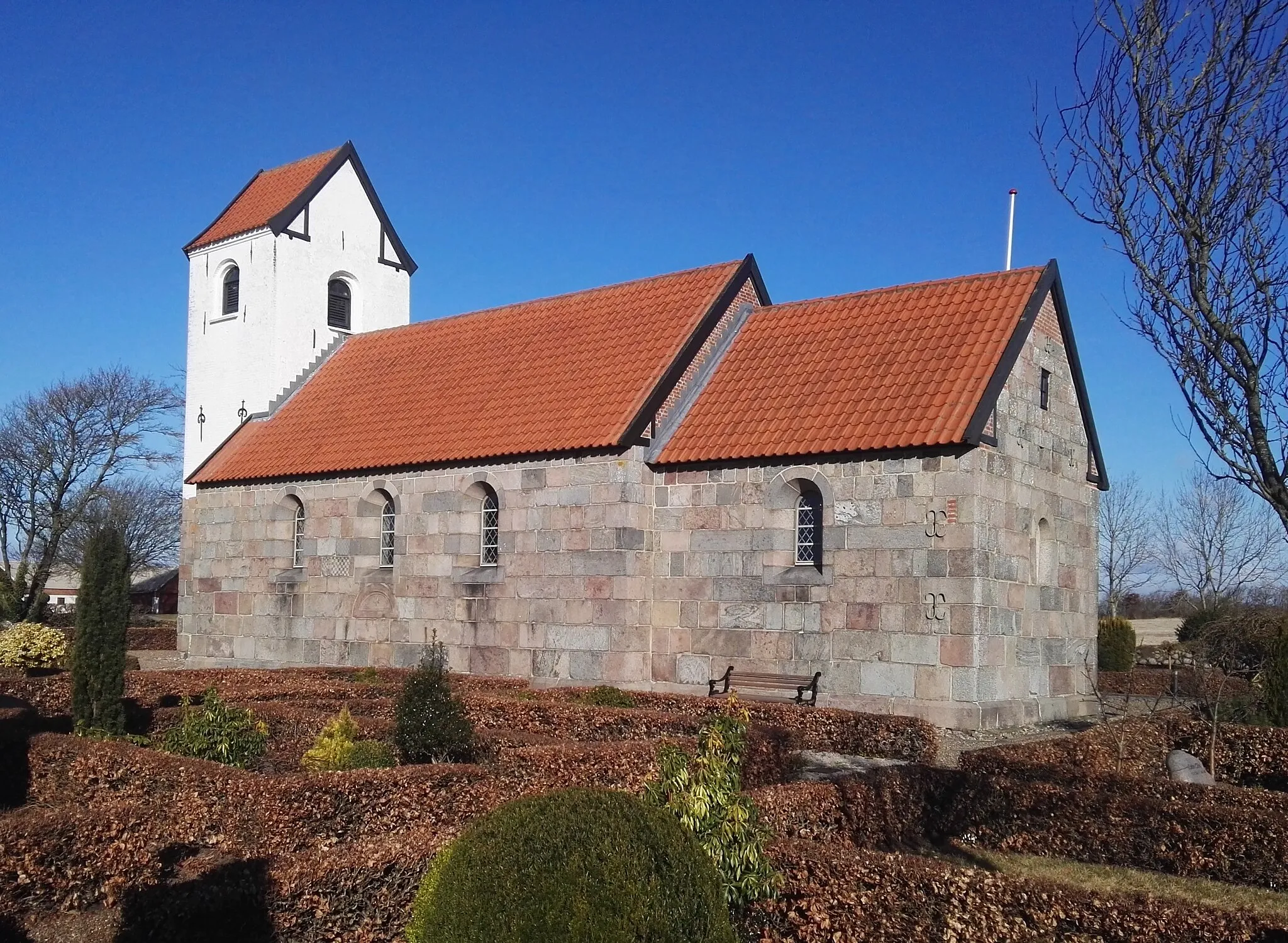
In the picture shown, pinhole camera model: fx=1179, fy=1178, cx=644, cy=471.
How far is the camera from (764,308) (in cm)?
1872

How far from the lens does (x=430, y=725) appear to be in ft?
Result: 31.3

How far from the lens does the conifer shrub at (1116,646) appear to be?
2447 cm

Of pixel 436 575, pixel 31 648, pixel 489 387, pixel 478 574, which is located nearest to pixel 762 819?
pixel 478 574

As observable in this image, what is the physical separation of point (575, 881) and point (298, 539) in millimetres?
17426

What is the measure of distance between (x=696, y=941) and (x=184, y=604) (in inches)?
778

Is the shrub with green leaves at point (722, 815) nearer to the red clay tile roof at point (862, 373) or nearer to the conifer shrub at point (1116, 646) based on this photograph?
the red clay tile roof at point (862, 373)

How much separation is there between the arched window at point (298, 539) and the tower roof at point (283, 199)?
6.22m

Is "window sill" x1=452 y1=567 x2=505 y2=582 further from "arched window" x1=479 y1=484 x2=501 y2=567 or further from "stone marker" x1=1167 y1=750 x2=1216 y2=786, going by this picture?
"stone marker" x1=1167 y1=750 x2=1216 y2=786

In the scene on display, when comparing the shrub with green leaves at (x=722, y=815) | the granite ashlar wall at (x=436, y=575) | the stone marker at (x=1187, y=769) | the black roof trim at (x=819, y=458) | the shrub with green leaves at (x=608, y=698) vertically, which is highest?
the black roof trim at (x=819, y=458)

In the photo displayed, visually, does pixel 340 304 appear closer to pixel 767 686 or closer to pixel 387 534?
pixel 387 534

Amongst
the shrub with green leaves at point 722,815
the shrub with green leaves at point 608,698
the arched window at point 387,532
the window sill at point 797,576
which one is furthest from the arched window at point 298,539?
the shrub with green leaves at point 722,815

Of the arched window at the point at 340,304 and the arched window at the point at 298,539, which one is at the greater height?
the arched window at the point at 340,304

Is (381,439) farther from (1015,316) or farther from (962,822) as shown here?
(962,822)

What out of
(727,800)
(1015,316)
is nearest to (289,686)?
(727,800)
